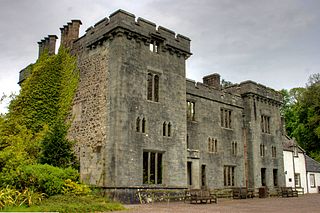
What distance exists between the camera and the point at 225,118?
2959cm

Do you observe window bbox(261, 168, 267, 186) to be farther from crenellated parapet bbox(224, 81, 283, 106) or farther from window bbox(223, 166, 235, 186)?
crenellated parapet bbox(224, 81, 283, 106)

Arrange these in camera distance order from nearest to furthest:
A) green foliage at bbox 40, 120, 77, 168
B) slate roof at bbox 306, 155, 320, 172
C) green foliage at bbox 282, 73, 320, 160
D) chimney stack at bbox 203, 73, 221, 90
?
green foliage at bbox 40, 120, 77, 168 < chimney stack at bbox 203, 73, 221, 90 < slate roof at bbox 306, 155, 320, 172 < green foliage at bbox 282, 73, 320, 160

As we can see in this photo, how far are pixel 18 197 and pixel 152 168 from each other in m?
8.10

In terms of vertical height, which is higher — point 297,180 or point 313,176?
point 313,176

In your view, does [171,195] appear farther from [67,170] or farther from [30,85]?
[30,85]

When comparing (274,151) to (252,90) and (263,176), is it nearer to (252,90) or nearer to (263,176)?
(263,176)

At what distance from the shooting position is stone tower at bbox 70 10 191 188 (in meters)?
19.8

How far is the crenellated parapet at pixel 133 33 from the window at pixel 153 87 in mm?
2121

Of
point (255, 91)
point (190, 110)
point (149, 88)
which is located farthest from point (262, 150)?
point (149, 88)

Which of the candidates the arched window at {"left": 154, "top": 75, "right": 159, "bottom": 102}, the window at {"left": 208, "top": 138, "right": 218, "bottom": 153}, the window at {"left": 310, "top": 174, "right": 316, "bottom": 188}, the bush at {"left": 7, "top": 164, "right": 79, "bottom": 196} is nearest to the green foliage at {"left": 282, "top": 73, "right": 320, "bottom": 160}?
the window at {"left": 310, "top": 174, "right": 316, "bottom": 188}

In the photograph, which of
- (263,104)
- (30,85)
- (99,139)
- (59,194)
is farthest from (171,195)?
(263,104)

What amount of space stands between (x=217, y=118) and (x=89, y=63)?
455 inches

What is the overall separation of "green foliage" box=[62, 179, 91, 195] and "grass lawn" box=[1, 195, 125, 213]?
2.43 feet

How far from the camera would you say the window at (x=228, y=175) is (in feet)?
92.9
